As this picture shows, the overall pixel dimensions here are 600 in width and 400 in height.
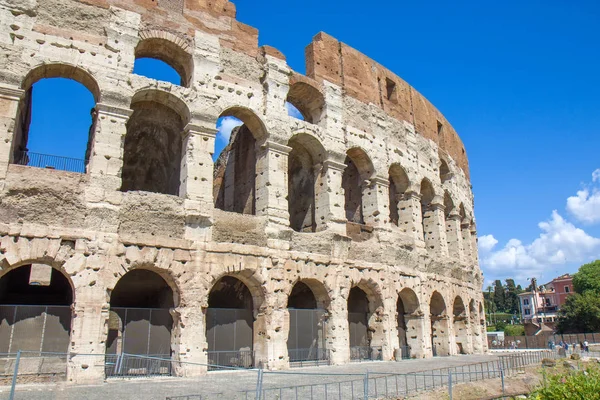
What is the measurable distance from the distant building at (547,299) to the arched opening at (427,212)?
48.5 m

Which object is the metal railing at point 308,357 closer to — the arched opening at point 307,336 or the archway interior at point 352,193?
the arched opening at point 307,336

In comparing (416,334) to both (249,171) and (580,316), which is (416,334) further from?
(580,316)

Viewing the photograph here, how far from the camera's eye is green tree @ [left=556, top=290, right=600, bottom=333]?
37.2 metres

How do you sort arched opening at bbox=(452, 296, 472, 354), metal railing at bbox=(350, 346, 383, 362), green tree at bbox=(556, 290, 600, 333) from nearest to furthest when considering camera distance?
1. metal railing at bbox=(350, 346, 383, 362)
2. arched opening at bbox=(452, 296, 472, 354)
3. green tree at bbox=(556, 290, 600, 333)

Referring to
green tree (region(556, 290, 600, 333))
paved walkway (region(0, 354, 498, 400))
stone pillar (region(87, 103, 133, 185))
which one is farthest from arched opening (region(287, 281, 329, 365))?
green tree (region(556, 290, 600, 333))

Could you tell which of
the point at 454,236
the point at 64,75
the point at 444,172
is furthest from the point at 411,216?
the point at 64,75

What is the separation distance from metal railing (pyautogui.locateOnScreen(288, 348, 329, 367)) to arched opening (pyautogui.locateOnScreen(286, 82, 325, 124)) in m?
7.12

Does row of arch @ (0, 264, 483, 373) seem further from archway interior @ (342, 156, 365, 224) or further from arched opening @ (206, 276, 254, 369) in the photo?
archway interior @ (342, 156, 365, 224)

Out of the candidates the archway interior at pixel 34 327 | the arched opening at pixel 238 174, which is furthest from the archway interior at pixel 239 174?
the archway interior at pixel 34 327

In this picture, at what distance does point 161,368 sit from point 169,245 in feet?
9.36

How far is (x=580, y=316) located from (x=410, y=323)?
92.8ft

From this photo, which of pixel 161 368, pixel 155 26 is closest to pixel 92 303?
pixel 161 368

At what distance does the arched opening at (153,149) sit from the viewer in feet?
50.2

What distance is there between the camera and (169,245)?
11.2 m
